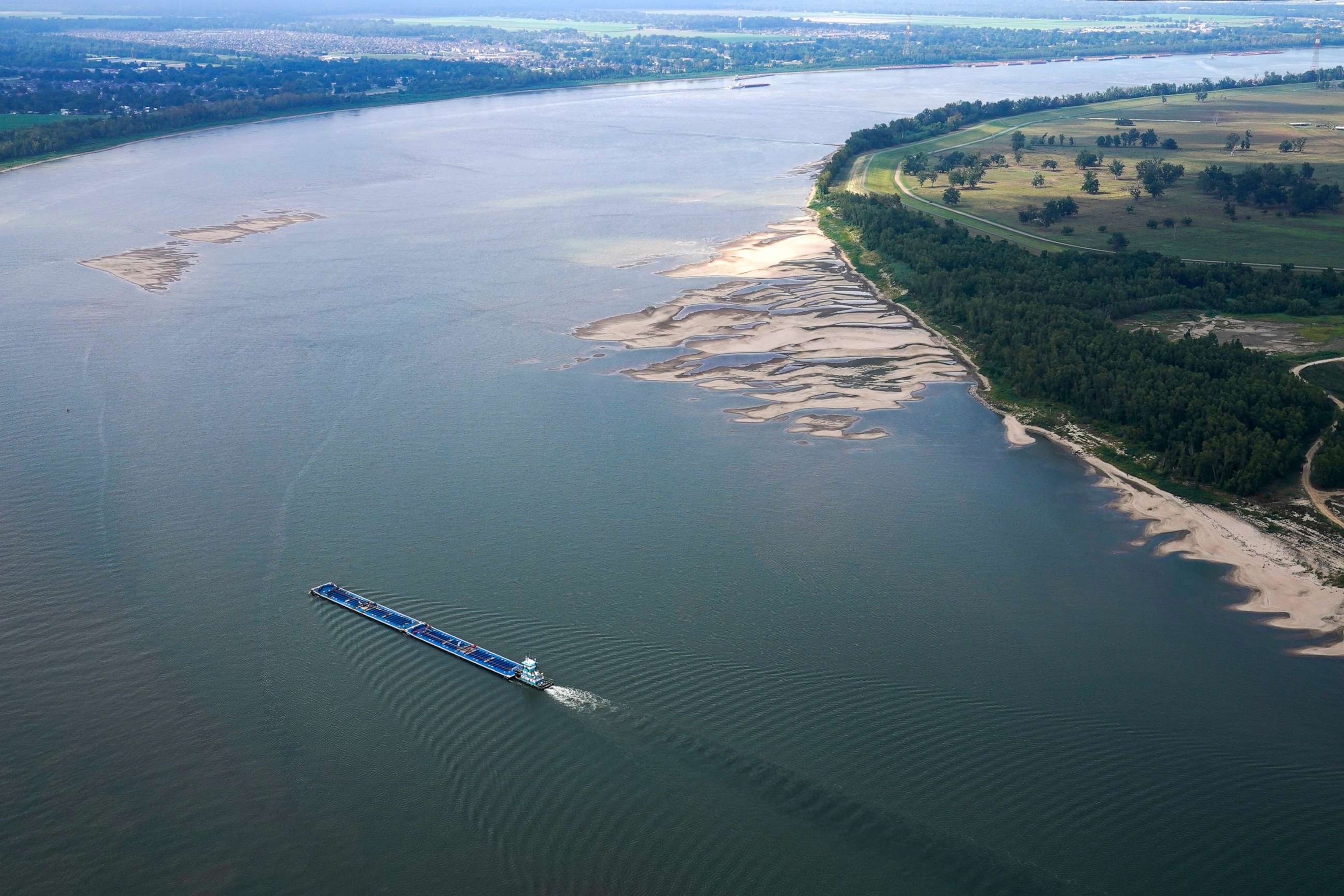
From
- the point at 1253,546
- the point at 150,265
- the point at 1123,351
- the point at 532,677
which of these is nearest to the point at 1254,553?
the point at 1253,546

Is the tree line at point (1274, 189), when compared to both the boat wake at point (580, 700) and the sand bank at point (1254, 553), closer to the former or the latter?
the sand bank at point (1254, 553)

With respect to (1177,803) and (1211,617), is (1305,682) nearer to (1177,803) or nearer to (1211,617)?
(1211,617)

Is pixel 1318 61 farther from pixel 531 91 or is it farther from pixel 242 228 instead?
pixel 242 228

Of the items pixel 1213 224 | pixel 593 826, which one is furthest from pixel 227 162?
pixel 593 826

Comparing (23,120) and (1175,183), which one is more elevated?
(23,120)

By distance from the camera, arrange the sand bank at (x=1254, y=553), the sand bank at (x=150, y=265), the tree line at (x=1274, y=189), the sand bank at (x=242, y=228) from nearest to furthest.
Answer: the sand bank at (x=1254, y=553) → the sand bank at (x=150, y=265) → the sand bank at (x=242, y=228) → the tree line at (x=1274, y=189)

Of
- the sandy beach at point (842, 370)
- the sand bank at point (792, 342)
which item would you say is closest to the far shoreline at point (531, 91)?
the sandy beach at point (842, 370)

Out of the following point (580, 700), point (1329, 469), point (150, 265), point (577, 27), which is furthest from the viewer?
point (577, 27)
